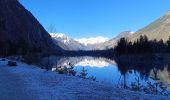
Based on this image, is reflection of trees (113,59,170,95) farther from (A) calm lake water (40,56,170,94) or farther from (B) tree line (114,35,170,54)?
(B) tree line (114,35,170,54)

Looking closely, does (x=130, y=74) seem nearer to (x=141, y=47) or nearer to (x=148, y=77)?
(x=148, y=77)

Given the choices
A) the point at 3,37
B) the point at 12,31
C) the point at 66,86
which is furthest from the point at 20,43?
the point at 66,86

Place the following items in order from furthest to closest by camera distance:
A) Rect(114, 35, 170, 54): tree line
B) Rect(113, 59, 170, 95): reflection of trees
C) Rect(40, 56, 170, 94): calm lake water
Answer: Rect(114, 35, 170, 54): tree line
Rect(40, 56, 170, 94): calm lake water
Rect(113, 59, 170, 95): reflection of trees

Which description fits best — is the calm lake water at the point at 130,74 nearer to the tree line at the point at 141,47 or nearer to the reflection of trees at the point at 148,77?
the reflection of trees at the point at 148,77

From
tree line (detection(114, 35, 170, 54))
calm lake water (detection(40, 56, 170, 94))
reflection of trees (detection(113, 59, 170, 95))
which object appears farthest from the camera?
tree line (detection(114, 35, 170, 54))

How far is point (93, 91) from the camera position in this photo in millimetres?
19719

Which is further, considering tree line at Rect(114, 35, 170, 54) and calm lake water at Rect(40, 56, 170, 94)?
tree line at Rect(114, 35, 170, 54)

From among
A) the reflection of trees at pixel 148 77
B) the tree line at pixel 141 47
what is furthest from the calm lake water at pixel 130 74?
the tree line at pixel 141 47

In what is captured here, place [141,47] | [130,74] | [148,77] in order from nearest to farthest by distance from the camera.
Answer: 1. [148,77]
2. [130,74]
3. [141,47]

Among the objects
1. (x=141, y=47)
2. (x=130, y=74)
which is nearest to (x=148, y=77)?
(x=130, y=74)

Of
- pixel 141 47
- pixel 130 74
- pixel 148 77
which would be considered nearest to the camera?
pixel 148 77

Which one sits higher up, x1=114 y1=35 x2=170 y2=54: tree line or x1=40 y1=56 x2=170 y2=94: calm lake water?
x1=114 y1=35 x2=170 y2=54: tree line

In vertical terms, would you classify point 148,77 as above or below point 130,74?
below

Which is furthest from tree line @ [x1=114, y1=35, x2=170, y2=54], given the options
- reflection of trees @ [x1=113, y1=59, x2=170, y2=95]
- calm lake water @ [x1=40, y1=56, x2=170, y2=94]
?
→ reflection of trees @ [x1=113, y1=59, x2=170, y2=95]
